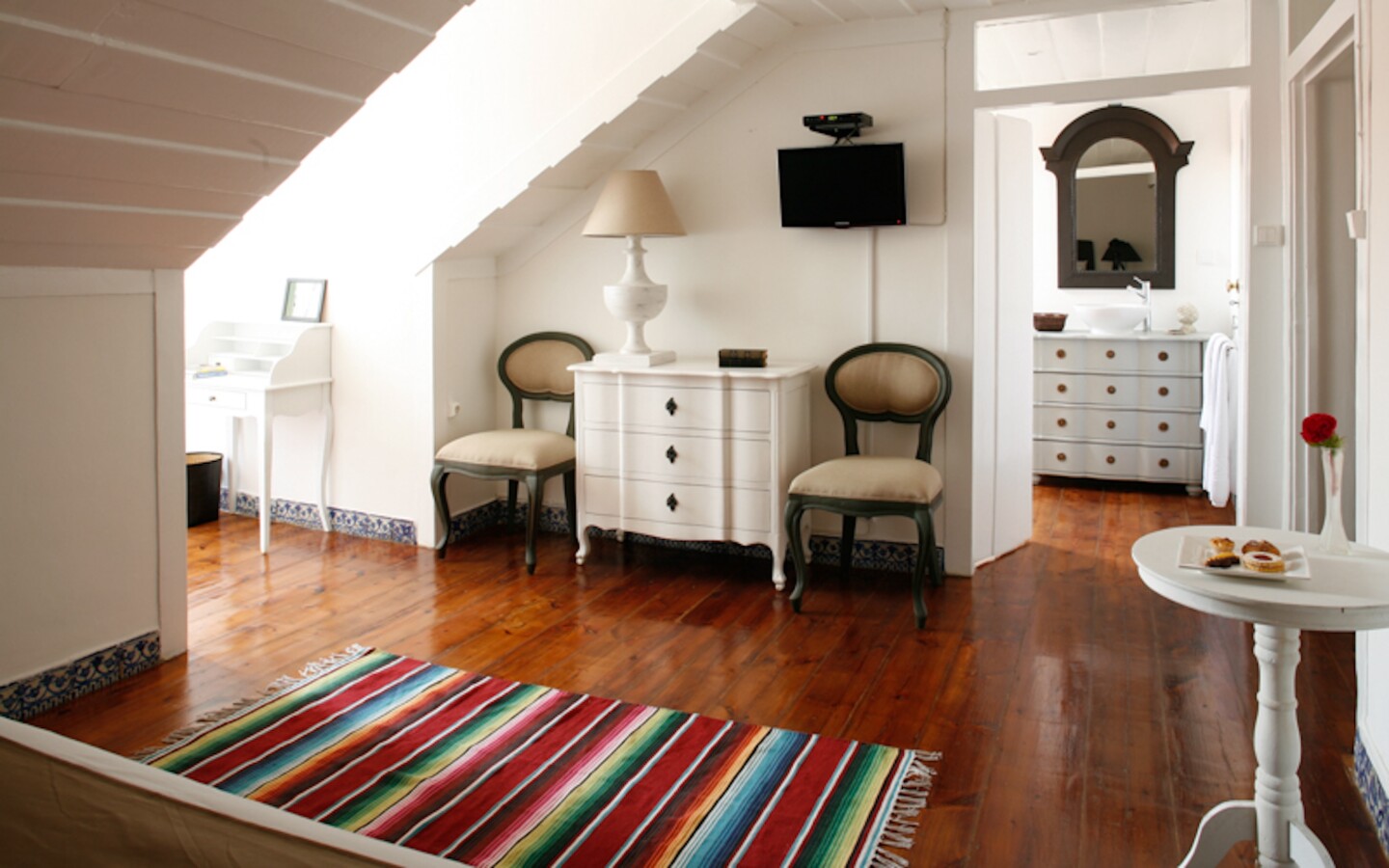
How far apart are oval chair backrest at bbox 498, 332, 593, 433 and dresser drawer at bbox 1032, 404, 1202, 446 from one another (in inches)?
105

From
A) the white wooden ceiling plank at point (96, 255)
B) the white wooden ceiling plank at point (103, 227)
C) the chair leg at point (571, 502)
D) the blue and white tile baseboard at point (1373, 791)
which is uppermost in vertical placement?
the white wooden ceiling plank at point (103, 227)

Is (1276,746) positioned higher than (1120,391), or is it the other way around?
(1120,391)

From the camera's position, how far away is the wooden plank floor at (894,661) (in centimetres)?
269

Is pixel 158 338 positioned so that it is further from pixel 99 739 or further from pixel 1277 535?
pixel 1277 535

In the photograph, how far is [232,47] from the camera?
8.39 feet

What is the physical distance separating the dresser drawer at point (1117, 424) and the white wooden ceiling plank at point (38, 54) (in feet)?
16.5

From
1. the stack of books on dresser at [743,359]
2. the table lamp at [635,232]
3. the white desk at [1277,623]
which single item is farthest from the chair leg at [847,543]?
the white desk at [1277,623]

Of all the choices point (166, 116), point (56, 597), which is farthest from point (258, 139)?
point (56, 597)

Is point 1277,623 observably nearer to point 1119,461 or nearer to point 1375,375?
point 1375,375

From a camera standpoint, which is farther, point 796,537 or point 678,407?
point 678,407

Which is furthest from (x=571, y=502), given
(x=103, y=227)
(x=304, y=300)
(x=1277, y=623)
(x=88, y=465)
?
(x=1277, y=623)

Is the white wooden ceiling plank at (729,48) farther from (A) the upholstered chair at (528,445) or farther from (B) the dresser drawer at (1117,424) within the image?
(B) the dresser drawer at (1117,424)

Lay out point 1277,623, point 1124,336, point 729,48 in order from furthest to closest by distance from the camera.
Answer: point 1124,336 → point 729,48 → point 1277,623

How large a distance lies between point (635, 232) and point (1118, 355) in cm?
309
